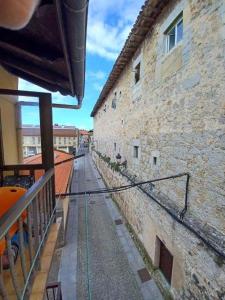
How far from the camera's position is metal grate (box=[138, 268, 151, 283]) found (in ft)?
17.2

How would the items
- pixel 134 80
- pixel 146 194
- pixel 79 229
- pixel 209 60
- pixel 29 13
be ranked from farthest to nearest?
pixel 79 229 < pixel 134 80 < pixel 146 194 < pixel 209 60 < pixel 29 13

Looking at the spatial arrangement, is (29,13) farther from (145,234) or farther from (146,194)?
(145,234)

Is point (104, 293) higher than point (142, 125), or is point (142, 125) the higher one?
point (142, 125)

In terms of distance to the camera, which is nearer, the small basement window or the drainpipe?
the drainpipe

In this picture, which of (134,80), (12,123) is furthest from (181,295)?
(134,80)

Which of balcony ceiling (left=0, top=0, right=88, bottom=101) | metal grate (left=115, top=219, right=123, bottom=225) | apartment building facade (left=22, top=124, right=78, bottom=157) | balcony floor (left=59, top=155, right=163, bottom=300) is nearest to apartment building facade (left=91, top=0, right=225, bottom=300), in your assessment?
balcony floor (left=59, top=155, right=163, bottom=300)

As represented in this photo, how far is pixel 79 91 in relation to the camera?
354cm

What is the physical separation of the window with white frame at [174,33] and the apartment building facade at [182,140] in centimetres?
2

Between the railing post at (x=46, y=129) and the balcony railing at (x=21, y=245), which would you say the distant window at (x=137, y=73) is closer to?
the railing post at (x=46, y=129)

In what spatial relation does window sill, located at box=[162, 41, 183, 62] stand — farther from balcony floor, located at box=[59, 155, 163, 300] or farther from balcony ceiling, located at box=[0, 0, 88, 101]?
balcony floor, located at box=[59, 155, 163, 300]

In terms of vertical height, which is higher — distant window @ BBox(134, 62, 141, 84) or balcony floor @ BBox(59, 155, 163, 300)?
distant window @ BBox(134, 62, 141, 84)

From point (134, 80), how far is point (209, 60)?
396 cm

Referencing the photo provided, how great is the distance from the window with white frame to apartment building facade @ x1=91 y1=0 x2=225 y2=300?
0.02m

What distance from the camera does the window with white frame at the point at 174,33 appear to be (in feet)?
13.4
